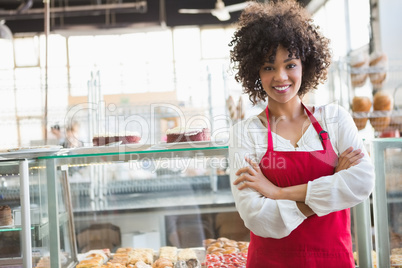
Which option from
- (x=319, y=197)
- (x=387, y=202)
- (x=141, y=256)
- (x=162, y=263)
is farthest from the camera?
(x=141, y=256)

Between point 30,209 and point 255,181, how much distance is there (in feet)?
2.96

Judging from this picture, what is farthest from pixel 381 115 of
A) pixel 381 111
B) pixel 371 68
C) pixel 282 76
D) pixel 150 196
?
pixel 282 76

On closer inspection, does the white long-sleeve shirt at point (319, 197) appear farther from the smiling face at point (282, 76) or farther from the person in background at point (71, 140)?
the person in background at point (71, 140)

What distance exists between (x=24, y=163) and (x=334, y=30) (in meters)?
7.42

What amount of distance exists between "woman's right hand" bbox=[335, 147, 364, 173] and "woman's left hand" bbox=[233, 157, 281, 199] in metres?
0.22

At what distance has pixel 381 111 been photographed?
3.37m

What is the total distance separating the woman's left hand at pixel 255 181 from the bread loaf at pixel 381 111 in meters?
2.27

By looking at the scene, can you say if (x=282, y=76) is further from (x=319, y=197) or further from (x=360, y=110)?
(x=360, y=110)

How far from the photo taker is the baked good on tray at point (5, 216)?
5.67 ft

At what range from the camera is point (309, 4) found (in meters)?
9.05

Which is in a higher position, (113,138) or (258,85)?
(258,85)

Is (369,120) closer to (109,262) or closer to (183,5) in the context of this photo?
(109,262)

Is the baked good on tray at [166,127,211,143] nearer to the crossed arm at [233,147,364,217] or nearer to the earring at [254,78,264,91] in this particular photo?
the earring at [254,78,264,91]

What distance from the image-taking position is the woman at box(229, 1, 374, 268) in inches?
52.6
